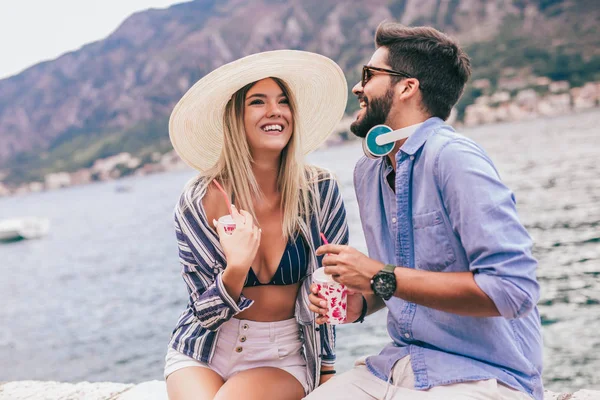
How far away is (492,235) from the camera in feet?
6.27

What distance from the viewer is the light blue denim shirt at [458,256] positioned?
6.28 ft

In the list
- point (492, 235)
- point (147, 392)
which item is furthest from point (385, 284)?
point (147, 392)

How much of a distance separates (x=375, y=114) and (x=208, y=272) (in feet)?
4.36

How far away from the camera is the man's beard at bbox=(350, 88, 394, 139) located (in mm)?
2521

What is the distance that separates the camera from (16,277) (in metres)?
39.2

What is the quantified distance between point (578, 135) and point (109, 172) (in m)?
137

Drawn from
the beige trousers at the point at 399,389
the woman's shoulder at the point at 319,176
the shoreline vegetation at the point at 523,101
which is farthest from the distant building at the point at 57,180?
the beige trousers at the point at 399,389

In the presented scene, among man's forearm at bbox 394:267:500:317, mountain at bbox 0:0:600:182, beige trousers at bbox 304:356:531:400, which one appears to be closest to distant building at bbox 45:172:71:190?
mountain at bbox 0:0:600:182

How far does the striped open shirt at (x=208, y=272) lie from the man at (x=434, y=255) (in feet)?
1.87

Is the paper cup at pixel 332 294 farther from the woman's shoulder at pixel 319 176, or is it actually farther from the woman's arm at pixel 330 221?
the woman's shoulder at pixel 319 176

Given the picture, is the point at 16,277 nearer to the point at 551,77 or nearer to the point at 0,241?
the point at 0,241

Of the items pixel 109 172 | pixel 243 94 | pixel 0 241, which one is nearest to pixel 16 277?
pixel 0 241

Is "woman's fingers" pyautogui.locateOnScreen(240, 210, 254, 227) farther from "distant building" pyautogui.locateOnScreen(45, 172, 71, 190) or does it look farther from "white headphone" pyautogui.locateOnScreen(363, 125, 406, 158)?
"distant building" pyautogui.locateOnScreen(45, 172, 71, 190)

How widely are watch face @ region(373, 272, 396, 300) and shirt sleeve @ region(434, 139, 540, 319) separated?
0.30 m
